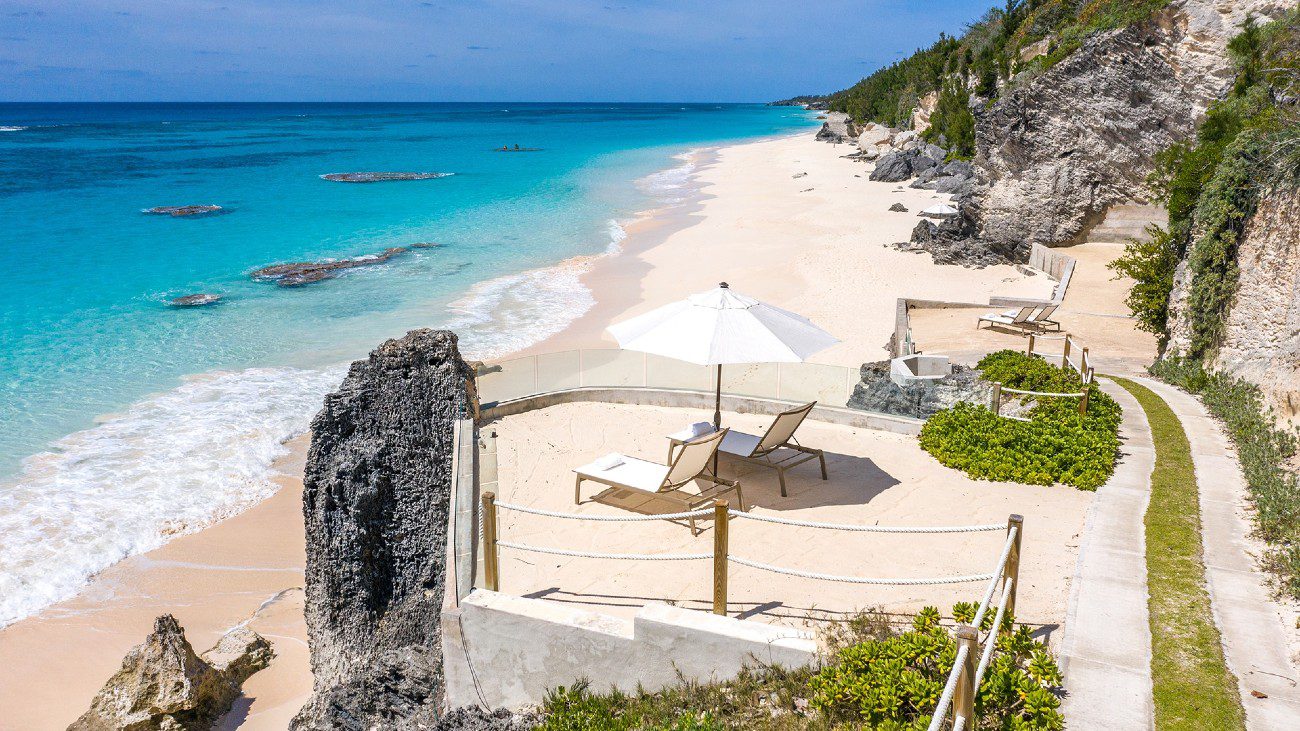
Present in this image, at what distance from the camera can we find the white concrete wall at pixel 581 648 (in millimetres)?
5637

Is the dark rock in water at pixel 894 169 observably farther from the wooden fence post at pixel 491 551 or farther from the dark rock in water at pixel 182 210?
the wooden fence post at pixel 491 551

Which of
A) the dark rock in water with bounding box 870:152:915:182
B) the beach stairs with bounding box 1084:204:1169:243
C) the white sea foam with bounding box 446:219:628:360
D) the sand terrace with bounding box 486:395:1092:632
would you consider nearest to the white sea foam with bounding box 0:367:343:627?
the white sea foam with bounding box 446:219:628:360

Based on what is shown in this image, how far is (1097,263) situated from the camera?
80.7 ft

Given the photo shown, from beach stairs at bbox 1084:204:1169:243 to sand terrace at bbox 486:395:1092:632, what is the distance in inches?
793

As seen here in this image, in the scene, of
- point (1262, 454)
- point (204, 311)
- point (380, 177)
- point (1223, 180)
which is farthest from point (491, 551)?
point (380, 177)

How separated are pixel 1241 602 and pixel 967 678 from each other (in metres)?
3.39

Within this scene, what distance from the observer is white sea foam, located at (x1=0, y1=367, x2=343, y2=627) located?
11.7 meters

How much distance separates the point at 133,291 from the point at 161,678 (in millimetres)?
25069

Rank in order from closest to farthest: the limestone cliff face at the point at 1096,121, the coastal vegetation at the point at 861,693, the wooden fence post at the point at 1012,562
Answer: the coastal vegetation at the point at 861,693 → the wooden fence post at the point at 1012,562 → the limestone cliff face at the point at 1096,121

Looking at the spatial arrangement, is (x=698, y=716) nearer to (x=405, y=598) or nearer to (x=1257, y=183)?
(x=405, y=598)

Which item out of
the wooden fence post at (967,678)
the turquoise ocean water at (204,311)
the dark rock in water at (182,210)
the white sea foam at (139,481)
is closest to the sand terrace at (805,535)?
the wooden fence post at (967,678)

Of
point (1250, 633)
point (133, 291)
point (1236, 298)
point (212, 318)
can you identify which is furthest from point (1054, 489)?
point (133, 291)

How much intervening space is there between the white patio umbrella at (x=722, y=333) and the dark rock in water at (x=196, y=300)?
874 inches

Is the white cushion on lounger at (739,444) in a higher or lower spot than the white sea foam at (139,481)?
higher
